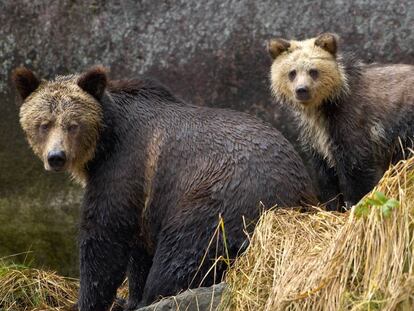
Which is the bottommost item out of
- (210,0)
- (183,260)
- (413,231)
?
(183,260)

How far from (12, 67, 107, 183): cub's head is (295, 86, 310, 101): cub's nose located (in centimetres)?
171

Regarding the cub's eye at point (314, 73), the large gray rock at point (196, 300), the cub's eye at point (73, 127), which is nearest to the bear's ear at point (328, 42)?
the cub's eye at point (314, 73)

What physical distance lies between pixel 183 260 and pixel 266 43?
2650mm

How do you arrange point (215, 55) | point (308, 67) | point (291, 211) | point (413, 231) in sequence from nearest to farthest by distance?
point (413, 231), point (291, 211), point (308, 67), point (215, 55)

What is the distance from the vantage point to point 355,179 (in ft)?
27.7

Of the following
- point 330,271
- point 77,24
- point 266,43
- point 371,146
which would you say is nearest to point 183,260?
point 330,271

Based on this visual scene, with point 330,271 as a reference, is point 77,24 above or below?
above

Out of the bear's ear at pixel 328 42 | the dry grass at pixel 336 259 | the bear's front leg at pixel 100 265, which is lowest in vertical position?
the bear's front leg at pixel 100 265

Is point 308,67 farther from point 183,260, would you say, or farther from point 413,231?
point 413,231

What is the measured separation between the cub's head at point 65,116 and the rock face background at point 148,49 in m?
1.70

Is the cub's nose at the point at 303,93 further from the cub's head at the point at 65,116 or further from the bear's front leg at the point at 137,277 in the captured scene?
the bear's front leg at the point at 137,277

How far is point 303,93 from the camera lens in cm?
866

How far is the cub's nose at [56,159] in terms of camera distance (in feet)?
24.8

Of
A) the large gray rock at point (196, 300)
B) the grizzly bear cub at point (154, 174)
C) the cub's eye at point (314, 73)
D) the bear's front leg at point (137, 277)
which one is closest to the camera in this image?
the large gray rock at point (196, 300)
